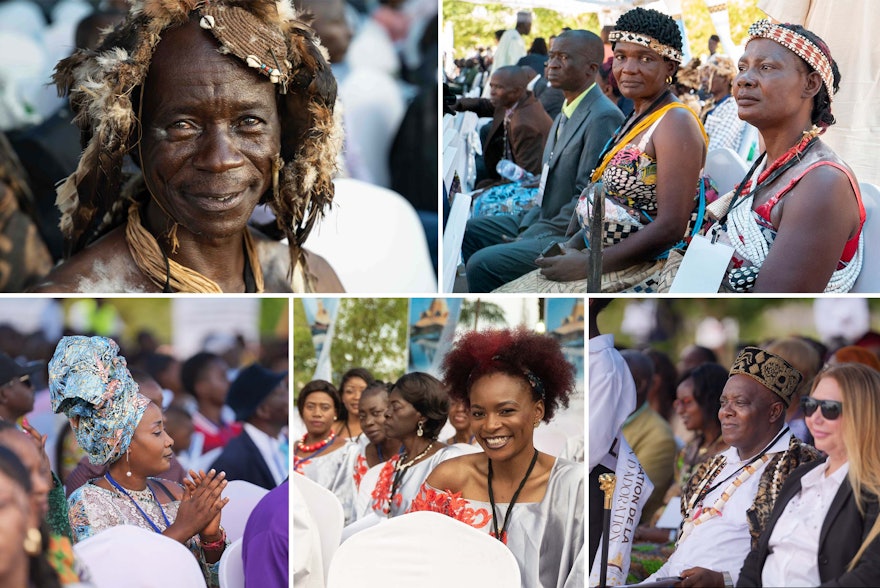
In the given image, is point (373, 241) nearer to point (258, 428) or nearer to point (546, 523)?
point (258, 428)

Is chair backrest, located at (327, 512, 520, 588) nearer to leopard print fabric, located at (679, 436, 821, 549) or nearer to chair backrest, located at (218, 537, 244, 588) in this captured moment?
chair backrest, located at (218, 537, 244, 588)

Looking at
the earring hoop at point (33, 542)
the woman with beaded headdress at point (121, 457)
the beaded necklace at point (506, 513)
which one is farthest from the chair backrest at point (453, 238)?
the earring hoop at point (33, 542)

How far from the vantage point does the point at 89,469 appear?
292 cm

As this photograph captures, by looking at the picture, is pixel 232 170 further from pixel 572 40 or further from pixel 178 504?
pixel 572 40

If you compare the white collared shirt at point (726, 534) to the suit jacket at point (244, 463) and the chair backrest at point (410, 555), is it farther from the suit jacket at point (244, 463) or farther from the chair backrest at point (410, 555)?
the suit jacket at point (244, 463)

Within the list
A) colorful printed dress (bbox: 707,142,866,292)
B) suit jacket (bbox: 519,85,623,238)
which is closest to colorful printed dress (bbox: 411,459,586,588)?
colorful printed dress (bbox: 707,142,866,292)

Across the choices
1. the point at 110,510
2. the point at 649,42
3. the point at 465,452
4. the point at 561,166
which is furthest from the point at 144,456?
the point at 649,42

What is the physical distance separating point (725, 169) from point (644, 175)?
520mm

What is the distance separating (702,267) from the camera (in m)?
3.29

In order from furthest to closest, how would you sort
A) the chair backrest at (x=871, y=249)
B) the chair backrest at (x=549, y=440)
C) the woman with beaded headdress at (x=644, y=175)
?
the woman with beaded headdress at (x=644, y=175) < the chair backrest at (x=871, y=249) < the chair backrest at (x=549, y=440)

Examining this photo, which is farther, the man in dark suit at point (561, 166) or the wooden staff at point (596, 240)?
the man in dark suit at point (561, 166)

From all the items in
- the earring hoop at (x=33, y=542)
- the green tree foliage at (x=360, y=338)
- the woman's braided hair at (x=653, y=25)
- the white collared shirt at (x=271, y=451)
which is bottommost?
the earring hoop at (x=33, y=542)

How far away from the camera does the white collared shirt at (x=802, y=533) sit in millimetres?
2926

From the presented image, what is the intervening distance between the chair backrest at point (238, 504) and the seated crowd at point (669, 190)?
4.28 ft
